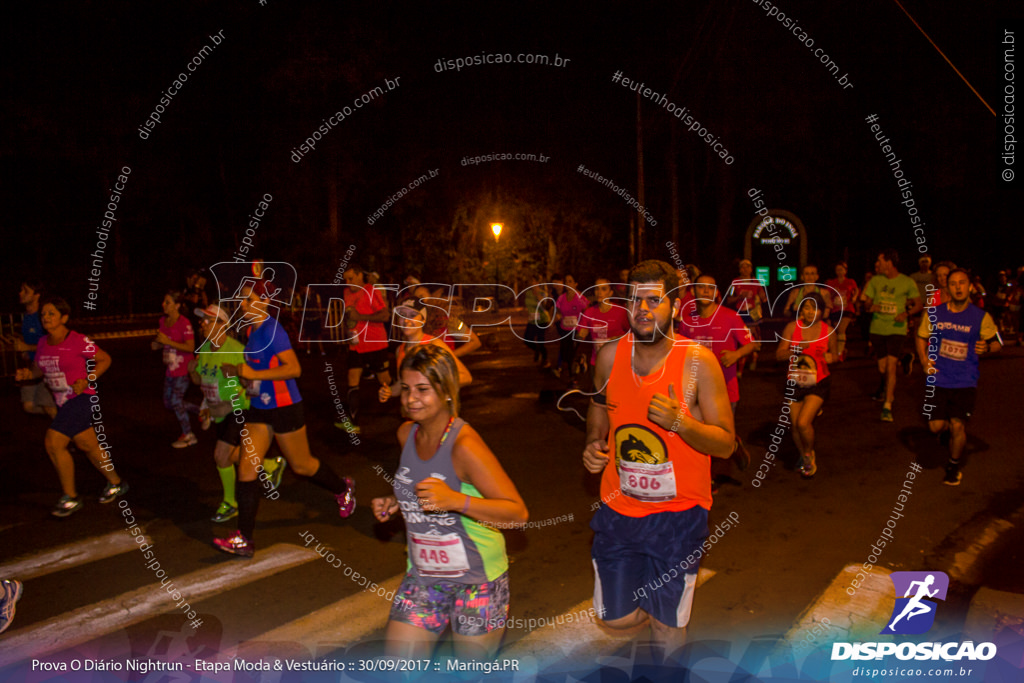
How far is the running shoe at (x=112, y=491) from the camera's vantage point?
683 cm

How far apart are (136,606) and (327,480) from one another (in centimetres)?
170

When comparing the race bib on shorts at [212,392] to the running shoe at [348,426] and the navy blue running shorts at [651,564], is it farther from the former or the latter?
the navy blue running shorts at [651,564]

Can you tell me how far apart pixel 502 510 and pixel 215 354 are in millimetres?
3740

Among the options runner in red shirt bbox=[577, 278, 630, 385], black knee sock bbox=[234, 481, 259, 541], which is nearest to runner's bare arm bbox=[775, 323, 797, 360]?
runner in red shirt bbox=[577, 278, 630, 385]

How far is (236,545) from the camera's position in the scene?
546cm

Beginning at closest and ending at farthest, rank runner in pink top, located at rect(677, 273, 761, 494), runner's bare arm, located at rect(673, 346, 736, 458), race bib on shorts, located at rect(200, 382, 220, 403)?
runner's bare arm, located at rect(673, 346, 736, 458)
race bib on shorts, located at rect(200, 382, 220, 403)
runner in pink top, located at rect(677, 273, 761, 494)

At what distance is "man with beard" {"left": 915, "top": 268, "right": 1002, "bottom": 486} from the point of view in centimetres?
678

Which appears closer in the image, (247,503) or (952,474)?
(247,503)

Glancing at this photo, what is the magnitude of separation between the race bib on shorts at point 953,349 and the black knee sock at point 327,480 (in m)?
5.43

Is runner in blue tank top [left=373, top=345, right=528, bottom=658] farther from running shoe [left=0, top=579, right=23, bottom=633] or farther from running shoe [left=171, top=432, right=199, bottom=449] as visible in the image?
running shoe [left=171, top=432, right=199, bottom=449]

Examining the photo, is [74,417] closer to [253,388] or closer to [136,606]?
[253,388]

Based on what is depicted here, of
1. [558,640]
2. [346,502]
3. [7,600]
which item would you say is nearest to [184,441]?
[346,502]

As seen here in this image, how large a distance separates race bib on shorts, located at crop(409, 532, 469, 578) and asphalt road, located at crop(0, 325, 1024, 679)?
1274mm

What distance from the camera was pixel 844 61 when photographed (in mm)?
26953
